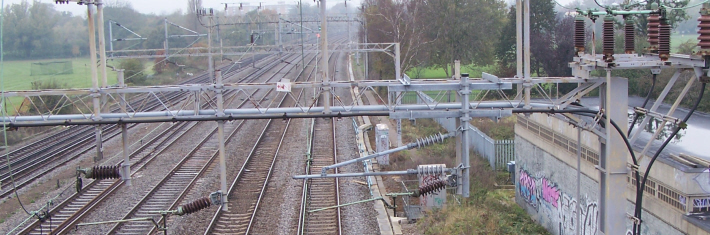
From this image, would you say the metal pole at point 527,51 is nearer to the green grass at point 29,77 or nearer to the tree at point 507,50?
the tree at point 507,50

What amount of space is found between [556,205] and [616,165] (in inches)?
246

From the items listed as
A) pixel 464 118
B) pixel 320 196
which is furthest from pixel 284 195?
pixel 464 118

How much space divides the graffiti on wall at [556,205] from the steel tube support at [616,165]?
307 cm

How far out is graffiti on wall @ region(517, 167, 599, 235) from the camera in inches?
512

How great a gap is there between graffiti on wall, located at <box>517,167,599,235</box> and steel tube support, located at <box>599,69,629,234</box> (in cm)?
307

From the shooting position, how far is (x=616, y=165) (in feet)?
29.8

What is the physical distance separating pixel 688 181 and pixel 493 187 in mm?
10414

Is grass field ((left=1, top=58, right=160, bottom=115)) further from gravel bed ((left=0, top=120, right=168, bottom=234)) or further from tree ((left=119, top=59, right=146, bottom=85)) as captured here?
gravel bed ((left=0, top=120, right=168, bottom=234))

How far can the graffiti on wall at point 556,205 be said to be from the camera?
13009 millimetres

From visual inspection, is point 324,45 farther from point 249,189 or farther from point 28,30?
point 28,30

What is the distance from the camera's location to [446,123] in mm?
29219

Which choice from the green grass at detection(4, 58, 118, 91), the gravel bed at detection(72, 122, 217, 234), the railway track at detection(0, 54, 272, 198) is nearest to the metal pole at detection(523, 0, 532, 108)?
the gravel bed at detection(72, 122, 217, 234)

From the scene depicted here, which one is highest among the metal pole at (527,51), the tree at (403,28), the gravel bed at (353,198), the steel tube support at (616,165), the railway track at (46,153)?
the tree at (403,28)

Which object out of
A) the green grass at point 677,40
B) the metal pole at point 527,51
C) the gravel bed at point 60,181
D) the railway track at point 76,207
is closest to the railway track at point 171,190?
the railway track at point 76,207
